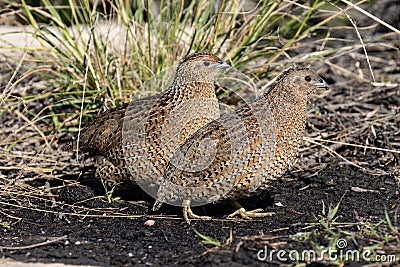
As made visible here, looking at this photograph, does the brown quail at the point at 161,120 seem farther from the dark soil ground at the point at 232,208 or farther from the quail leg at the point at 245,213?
the quail leg at the point at 245,213

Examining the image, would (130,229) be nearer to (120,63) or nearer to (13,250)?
(13,250)

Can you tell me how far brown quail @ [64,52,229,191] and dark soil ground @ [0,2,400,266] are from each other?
0.29 metres

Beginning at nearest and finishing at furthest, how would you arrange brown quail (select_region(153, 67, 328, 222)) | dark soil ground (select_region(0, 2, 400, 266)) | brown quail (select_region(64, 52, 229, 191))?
dark soil ground (select_region(0, 2, 400, 266)), brown quail (select_region(153, 67, 328, 222)), brown quail (select_region(64, 52, 229, 191))

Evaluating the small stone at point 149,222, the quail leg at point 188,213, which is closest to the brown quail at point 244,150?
the quail leg at point 188,213

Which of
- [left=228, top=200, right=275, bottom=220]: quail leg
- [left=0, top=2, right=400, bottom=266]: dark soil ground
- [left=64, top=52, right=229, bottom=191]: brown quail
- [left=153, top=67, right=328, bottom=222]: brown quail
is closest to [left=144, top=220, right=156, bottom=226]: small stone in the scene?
[left=0, top=2, right=400, bottom=266]: dark soil ground

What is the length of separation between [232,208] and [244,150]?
2.44 feet

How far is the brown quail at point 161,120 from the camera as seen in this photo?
16.9 ft

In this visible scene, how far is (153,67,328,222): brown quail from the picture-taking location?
466cm

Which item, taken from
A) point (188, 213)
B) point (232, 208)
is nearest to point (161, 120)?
point (188, 213)

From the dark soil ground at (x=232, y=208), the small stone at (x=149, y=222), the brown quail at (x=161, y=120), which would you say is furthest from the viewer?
the brown quail at (x=161, y=120)

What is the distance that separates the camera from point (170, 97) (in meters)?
5.29

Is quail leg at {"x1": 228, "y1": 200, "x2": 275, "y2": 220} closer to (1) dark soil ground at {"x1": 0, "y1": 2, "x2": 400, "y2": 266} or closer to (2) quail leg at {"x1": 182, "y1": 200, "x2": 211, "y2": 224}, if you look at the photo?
(1) dark soil ground at {"x1": 0, "y1": 2, "x2": 400, "y2": 266}

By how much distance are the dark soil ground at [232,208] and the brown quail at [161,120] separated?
0.29m

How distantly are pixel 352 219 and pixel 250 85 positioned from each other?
2161mm
